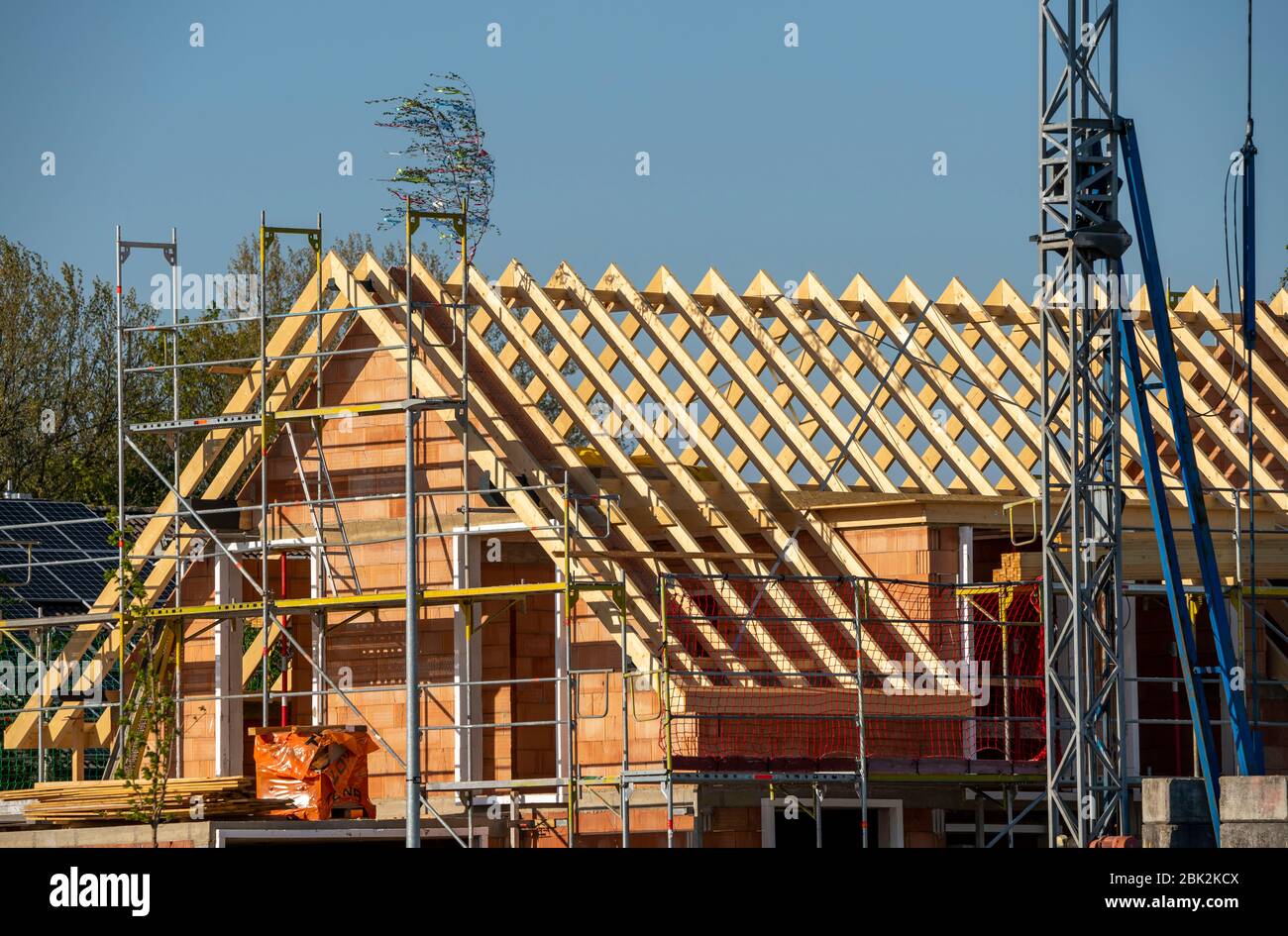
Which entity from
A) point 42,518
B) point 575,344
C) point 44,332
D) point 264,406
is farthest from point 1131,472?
point 44,332

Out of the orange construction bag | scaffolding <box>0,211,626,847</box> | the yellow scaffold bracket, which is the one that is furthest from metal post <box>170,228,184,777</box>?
the yellow scaffold bracket

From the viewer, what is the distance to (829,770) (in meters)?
18.5

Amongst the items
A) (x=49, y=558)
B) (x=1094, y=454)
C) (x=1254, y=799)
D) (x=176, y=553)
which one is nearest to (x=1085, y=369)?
(x=1094, y=454)

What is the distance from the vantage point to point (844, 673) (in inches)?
760

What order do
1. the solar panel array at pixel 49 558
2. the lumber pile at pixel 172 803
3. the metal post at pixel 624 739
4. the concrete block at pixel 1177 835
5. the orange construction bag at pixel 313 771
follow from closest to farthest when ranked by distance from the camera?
the concrete block at pixel 1177 835
the metal post at pixel 624 739
the lumber pile at pixel 172 803
the orange construction bag at pixel 313 771
the solar panel array at pixel 49 558

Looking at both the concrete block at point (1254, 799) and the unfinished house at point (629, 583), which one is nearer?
the concrete block at point (1254, 799)

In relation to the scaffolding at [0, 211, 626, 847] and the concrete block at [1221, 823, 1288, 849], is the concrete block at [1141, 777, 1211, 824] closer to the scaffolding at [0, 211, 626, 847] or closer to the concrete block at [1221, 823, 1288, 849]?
the concrete block at [1221, 823, 1288, 849]

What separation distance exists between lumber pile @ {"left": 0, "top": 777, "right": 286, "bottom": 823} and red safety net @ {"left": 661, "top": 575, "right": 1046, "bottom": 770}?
368cm

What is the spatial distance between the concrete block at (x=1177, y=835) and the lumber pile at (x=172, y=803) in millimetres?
7602

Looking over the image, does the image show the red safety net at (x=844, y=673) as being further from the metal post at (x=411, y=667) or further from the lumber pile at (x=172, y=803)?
the lumber pile at (x=172, y=803)

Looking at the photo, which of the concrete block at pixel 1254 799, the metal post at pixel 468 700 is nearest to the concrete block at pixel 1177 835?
the concrete block at pixel 1254 799

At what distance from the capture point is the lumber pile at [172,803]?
18438 mm

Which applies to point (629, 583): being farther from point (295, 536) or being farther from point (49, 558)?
point (49, 558)

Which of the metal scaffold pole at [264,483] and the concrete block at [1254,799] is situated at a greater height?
the metal scaffold pole at [264,483]
